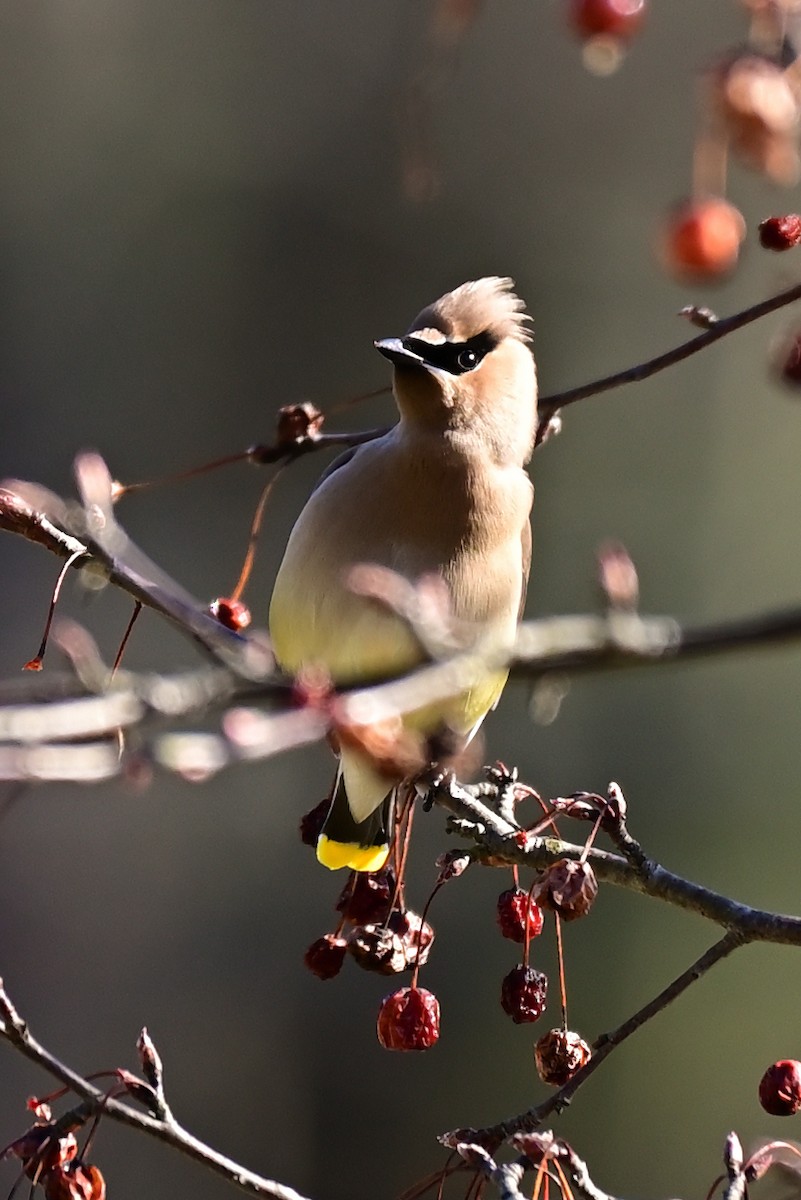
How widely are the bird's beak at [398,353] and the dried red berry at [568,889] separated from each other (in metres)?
1.00

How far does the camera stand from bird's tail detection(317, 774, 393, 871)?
8.90ft

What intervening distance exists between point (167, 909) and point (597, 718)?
1550mm

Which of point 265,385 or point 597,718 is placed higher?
point 265,385

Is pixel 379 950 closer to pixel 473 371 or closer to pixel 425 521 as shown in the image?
pixel 425 521

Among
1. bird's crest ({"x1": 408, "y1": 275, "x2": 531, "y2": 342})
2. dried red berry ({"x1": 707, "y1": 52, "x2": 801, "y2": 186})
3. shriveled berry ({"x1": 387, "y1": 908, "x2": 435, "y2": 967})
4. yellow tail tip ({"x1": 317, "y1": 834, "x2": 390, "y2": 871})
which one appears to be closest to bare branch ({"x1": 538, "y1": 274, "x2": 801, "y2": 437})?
dried red berry ({"x1": 707, "y1": 52, "x2": 801, "y2": 186})

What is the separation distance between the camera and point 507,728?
5.49 metres

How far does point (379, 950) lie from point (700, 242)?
88 cm

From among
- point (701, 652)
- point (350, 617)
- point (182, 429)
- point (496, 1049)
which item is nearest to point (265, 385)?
point (182, 429)

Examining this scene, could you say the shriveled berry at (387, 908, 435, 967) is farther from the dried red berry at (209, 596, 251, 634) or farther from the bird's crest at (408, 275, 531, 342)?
the bird's crest at (408, 275, 531, 342)

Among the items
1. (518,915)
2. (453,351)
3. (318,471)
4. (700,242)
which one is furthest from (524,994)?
(318,471)

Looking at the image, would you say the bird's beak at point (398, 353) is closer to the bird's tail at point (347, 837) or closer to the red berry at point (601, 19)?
the bird's tail at point (347, 837)

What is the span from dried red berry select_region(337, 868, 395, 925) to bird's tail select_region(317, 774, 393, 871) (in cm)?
59

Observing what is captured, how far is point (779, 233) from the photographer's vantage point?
5.72 feet

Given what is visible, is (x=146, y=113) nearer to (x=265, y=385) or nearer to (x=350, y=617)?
(x=265, y=385)
